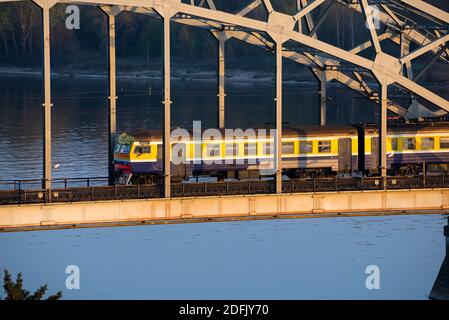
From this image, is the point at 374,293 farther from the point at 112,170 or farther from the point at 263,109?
the point at 263,109

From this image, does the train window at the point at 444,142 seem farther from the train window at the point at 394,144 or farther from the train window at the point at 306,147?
the train window at the point at 306,147

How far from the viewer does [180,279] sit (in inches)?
3408

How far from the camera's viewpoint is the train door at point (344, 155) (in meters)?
88.0

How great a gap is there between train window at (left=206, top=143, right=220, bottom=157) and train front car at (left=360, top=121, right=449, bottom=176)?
26.8ft

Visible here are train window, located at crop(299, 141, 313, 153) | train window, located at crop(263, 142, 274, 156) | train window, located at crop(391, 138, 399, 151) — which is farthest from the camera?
train window, located at crop(391, 138, 399, 151)

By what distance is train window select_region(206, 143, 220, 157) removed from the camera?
85.4 meters

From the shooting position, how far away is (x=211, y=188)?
252 ft

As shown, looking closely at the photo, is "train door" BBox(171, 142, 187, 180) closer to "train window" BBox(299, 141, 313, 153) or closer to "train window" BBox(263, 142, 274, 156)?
"train window" BBox(263, 142, 274, 156)

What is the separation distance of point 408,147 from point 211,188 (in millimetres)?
15660

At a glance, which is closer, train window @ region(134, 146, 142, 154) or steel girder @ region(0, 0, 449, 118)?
steel girder @ region(0, 0, 449, 118)

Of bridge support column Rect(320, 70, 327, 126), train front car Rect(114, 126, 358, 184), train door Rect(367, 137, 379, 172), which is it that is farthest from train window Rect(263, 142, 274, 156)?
bridge support column Rect(320, 70, 327, 126)

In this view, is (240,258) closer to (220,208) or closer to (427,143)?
(427,143)

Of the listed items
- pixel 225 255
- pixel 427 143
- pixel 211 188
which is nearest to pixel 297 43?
pixel 427 143
